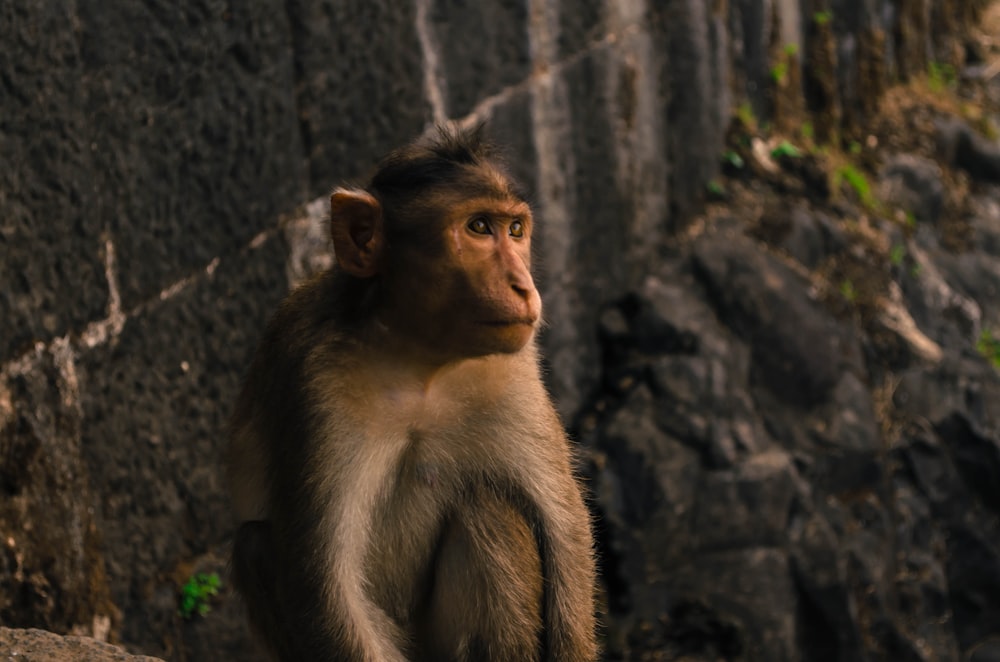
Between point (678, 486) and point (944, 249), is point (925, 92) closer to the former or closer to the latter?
point (944, 249)

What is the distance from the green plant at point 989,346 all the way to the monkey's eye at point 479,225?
6.79m

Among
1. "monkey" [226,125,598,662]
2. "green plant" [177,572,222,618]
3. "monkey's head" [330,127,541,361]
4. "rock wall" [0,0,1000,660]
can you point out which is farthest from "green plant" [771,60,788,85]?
"monkey's head" [330,127,541,361]

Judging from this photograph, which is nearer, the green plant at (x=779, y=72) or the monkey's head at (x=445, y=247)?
the monkey's head at (x=445, y=247)

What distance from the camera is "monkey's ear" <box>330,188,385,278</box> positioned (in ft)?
12.4

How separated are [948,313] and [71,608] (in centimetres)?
677

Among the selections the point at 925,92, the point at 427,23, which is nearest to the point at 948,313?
the point at 925,92

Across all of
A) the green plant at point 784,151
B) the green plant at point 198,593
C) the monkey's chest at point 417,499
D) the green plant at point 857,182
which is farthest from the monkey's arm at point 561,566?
the green plant at point 857,182

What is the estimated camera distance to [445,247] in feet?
12.1

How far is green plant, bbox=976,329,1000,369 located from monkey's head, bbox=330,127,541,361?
264 inches

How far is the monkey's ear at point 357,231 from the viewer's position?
148 inches

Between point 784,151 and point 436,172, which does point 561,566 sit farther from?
point 784,151

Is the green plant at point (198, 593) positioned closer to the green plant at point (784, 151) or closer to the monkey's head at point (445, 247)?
the monkey's head at point (445, 247)

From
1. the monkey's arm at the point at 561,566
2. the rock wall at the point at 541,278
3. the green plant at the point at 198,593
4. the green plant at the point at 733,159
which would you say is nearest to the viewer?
the monkey's arm at the point at 561,566

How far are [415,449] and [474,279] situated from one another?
51 cm
